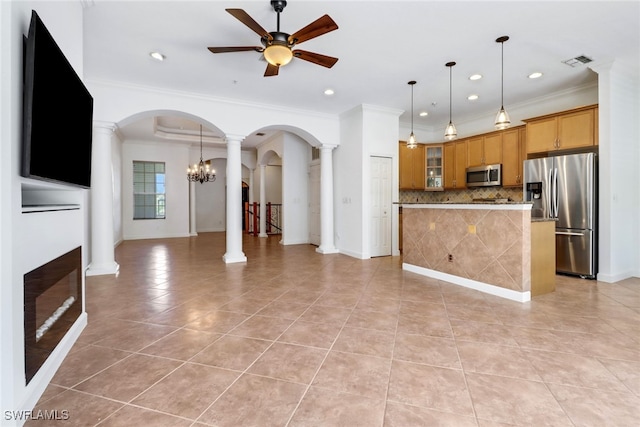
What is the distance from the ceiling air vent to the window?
10.3 metres

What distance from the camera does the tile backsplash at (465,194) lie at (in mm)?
6359

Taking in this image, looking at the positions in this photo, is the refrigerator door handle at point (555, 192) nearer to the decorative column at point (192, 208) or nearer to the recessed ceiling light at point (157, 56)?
the recessed ceiling light at point (157, 56)

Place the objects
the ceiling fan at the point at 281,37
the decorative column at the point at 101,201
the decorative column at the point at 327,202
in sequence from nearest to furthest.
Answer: the ceiling fan at the point at 281,37, the decorative column at the point at 101,201, the decorative column at the point at 327,202

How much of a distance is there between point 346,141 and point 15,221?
5743 millimetres

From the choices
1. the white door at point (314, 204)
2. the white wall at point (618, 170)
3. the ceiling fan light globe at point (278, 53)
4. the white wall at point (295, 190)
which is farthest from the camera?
the white wall at point (295, 190)

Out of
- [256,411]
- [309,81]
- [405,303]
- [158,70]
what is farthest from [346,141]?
[256,411]

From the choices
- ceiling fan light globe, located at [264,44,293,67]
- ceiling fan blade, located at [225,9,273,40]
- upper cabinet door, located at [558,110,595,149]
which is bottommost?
upper cabinet door, located at [558,110,595,149]

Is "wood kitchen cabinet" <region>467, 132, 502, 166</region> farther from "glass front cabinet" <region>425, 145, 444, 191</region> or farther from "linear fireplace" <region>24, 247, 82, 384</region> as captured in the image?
"linear fireplace" <region>24, 247, 82, 384</region>

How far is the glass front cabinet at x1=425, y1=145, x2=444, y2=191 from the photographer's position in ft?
24.1

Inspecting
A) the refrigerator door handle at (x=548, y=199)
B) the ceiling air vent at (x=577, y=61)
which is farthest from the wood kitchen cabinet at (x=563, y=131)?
the ceiling air vent at (x=577, y=61)

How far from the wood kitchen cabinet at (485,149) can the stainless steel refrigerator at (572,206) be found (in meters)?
1.23

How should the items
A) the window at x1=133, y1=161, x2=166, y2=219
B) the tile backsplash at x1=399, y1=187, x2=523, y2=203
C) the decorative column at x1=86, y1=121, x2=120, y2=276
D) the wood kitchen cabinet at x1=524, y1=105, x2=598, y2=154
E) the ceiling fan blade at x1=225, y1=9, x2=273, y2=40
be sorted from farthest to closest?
1. the window at x1=133, y1=161, x2=166, y2=219
2. the tile backsplash at x1=399, y1=187, x2=523, y2=203
3. the decorative column at x1=86, y1=121, x2=120, y2=276
4. the wood kitchen cabinet at x1=524, y1=105, x2=598, y2=154
5. the ceiling fan blade at x1=225, y1=9, x2=273, y2=40

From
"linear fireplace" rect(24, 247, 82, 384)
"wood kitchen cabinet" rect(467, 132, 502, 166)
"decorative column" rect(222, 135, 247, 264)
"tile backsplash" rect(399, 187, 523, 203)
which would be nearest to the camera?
"linear fireplace" rect(24, 247, 82, 384)

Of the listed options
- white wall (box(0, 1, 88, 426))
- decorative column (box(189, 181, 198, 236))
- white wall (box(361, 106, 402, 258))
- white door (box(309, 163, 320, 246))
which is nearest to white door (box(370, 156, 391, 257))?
white wall (box(361, 106, 402, 258))
